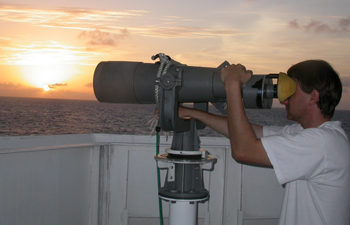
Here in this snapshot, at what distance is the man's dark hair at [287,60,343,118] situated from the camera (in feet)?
4.34

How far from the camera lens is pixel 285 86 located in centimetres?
129

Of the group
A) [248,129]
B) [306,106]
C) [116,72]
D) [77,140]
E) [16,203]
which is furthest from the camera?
[77,140]

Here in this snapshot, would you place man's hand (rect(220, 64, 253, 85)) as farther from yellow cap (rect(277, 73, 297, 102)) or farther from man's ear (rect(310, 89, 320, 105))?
man's ear (rect(310, 89, 320, 105))

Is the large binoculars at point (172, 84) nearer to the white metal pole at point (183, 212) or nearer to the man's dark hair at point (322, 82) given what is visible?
the man's dark hair at point (322, 82)

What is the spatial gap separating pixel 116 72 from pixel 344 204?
3.40ft

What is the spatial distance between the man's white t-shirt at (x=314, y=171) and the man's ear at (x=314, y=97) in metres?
0.10

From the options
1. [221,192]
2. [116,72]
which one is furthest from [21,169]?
[221,192]

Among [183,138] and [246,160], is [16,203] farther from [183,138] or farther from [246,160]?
[246,160]

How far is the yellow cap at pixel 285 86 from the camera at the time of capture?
1.29 metres

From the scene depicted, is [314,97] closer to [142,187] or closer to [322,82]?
[322,82]

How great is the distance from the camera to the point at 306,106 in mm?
1346

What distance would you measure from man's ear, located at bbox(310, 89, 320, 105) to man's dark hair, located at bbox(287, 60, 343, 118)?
0.4 inches

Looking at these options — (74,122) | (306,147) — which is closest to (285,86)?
(306,147)

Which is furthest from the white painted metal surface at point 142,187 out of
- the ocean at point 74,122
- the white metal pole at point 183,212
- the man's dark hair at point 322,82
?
the ocean at point 74,122
